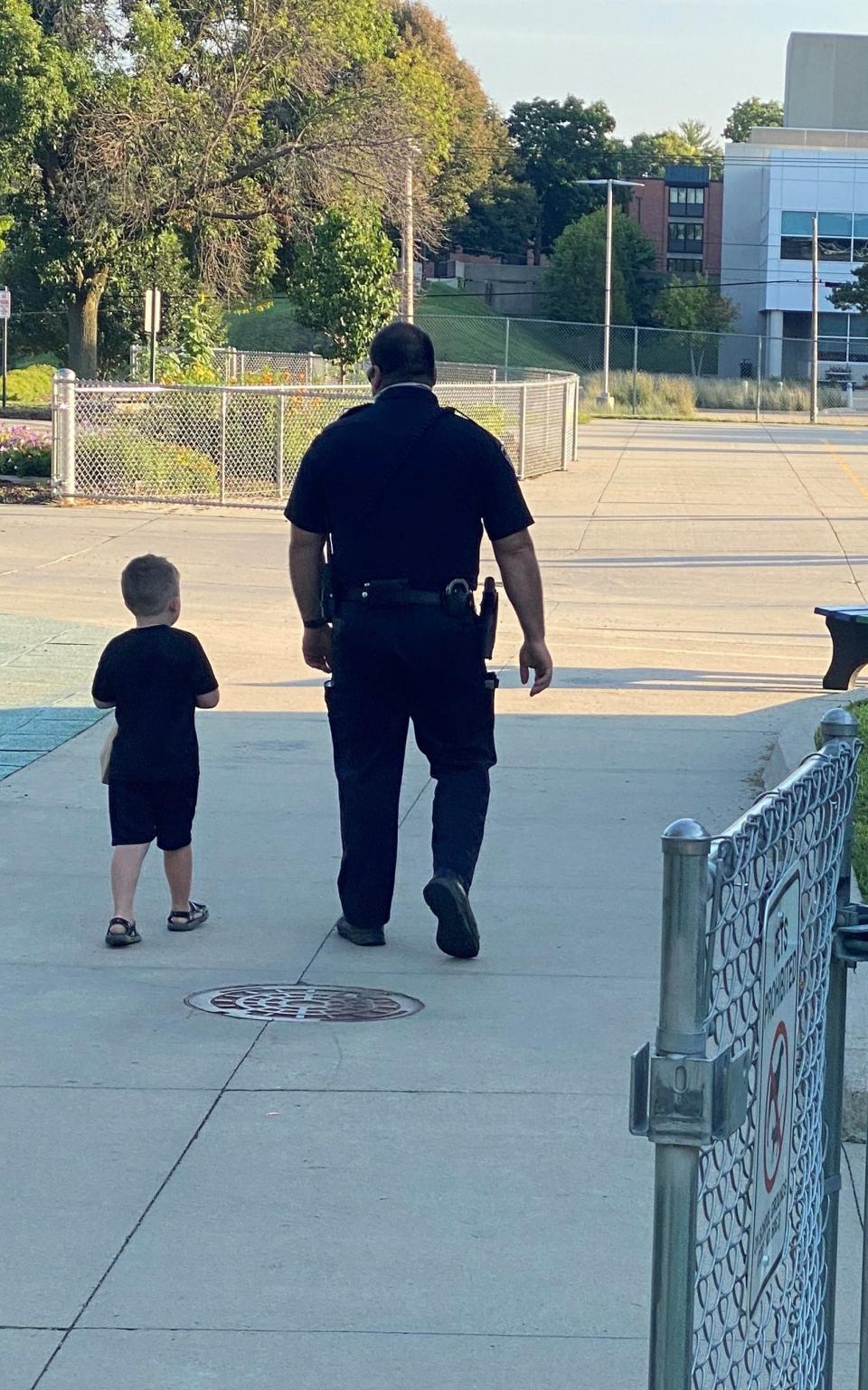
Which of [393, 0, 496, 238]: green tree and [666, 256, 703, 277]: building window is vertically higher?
[393, 0, 496, 238]: green tree

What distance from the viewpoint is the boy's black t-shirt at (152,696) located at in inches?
226

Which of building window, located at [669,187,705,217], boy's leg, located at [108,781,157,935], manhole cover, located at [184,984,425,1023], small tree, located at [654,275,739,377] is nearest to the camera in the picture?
manhole cover, located at [184,984,425,1023]

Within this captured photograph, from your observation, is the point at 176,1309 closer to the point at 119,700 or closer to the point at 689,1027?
the point at 689,1027

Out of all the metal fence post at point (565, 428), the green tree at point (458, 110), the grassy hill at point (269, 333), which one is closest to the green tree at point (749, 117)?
the green tree at point (458, 110)

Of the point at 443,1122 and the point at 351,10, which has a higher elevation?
the point at 351,10

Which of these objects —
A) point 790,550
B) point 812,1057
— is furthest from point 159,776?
point 790,550

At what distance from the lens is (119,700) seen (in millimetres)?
5777

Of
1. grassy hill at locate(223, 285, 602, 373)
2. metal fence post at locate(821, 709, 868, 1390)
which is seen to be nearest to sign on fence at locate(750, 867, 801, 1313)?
metal fence post at locate(821, 709, 868, 1390)

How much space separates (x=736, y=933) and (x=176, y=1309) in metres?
1.87

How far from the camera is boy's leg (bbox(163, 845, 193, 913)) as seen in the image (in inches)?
231

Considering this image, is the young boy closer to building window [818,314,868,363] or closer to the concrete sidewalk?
the concrete sidewalk

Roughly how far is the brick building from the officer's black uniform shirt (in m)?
91.8

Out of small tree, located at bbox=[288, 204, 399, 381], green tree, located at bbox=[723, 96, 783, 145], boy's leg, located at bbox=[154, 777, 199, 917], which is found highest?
green tree, located at bbox=[723, 96, 783, 145]

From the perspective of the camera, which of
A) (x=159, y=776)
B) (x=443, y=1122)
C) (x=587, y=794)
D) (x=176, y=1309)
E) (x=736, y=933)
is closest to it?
(x=736, y=933)
